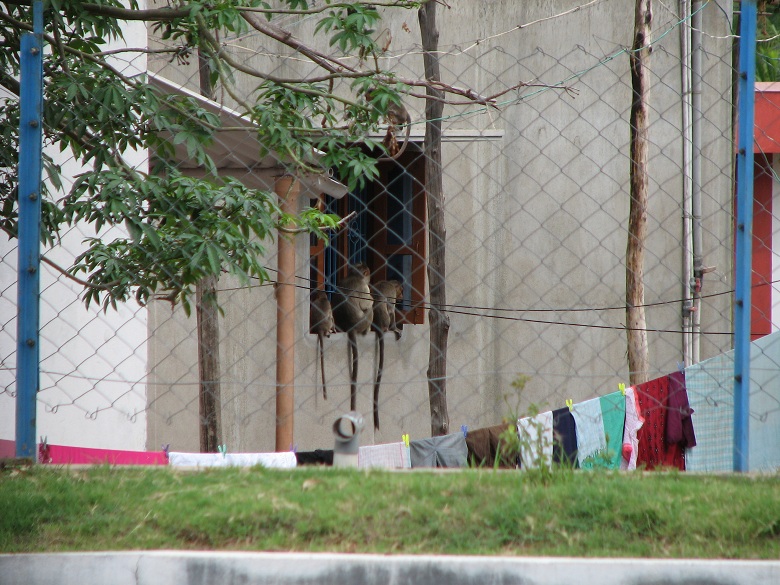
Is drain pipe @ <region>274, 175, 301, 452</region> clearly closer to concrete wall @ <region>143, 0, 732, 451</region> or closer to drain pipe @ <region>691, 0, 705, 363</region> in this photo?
concrete wall @ <region>143, 0, 732, 451</region>

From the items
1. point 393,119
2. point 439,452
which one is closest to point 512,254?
point 439,452

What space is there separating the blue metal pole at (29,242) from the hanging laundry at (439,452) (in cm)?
316

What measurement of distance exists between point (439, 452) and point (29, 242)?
3.44 metres

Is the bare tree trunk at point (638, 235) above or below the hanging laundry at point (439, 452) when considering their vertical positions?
above

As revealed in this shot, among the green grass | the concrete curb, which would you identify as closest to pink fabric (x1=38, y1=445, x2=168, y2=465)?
the green grass

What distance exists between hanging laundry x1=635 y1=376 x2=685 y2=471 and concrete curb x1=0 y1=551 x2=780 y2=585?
3806 millimetres

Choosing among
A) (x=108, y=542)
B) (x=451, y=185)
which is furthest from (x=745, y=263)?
(x=451, y=185)

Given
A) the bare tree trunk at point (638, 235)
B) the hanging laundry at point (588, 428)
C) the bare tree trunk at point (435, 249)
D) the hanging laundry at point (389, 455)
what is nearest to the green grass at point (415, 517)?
the hanging laundry at point (389, 455)

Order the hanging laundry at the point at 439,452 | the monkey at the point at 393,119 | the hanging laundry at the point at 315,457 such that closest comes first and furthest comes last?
the monkey at the point at 393,119
the hanging laundry at the point at 315,457
the hanging laundry at the point at 439,452

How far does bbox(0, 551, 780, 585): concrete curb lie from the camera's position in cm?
193

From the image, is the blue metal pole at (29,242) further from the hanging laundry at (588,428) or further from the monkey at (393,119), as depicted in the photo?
the hanging laundry at (588,428)

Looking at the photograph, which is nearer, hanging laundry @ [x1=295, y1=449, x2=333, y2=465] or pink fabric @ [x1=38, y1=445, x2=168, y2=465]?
pink fabric @ [x1=38, y1=445, x2=168, y2=465]

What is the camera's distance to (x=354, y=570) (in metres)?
1.96

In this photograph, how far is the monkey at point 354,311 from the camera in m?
7.96
